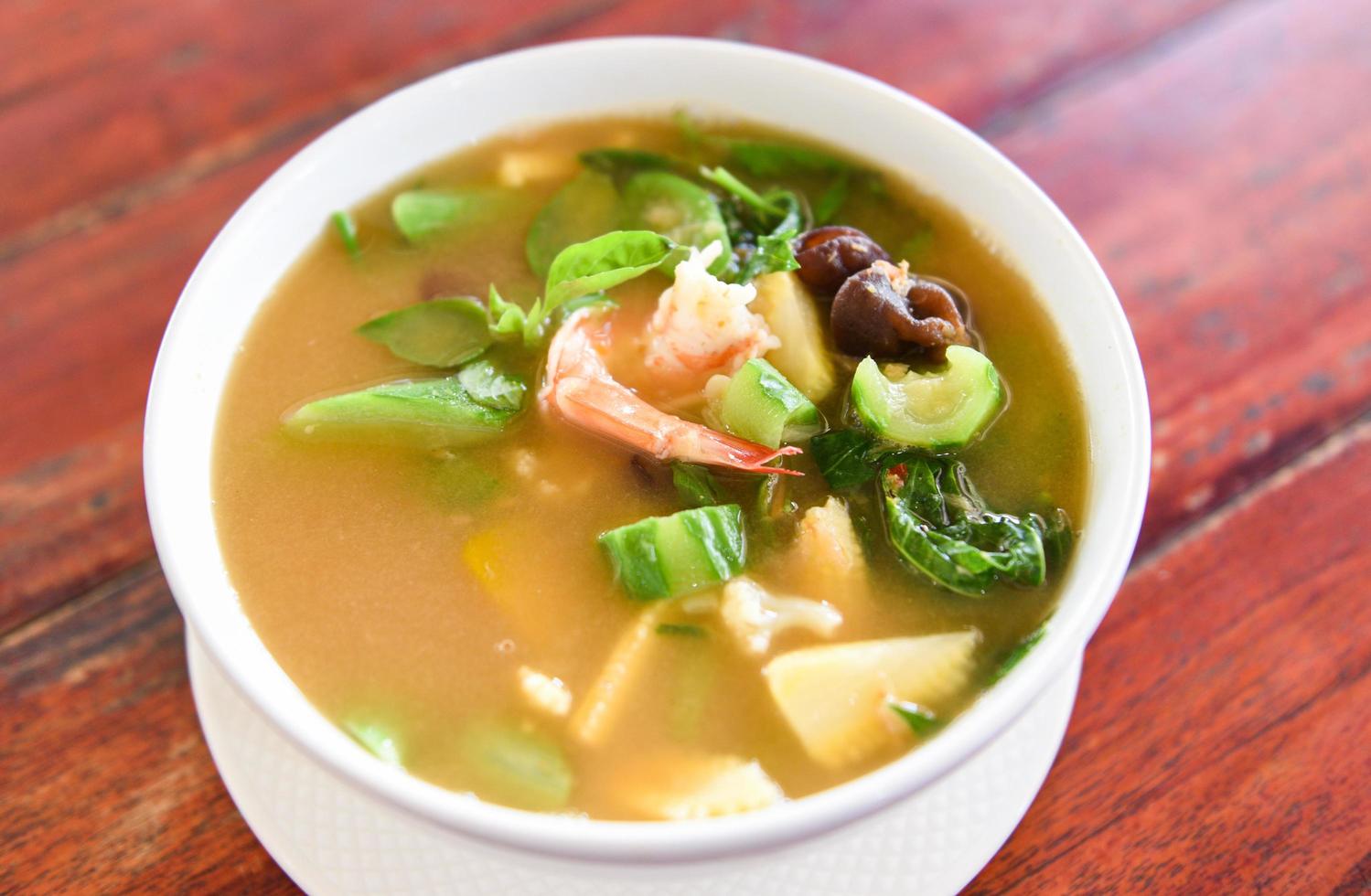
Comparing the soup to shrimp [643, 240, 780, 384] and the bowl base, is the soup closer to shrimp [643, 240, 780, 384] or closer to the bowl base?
shrimp [643, 240, 780, 384]

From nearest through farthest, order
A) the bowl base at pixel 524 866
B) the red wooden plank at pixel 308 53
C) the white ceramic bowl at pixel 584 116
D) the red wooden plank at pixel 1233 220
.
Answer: the white ceramic bowl at pixel 584 116, the bowl base at pixel 524 866, the red wooden plank at pixel 1233 220, the red wooden plank at pixel 308 53

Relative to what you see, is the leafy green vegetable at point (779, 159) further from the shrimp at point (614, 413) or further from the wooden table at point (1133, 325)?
the wooden table at point (1133, 325)

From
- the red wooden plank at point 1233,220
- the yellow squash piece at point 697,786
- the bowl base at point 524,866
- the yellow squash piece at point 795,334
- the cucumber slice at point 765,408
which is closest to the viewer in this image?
the yellow squash piece at point 697,786

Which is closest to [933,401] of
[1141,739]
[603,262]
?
[603,262]

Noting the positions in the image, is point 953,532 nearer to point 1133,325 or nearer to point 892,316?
point 892,316

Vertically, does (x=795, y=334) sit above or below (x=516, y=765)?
above

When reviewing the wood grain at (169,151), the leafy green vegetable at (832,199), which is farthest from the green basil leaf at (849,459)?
the wood grain at (169,151)
